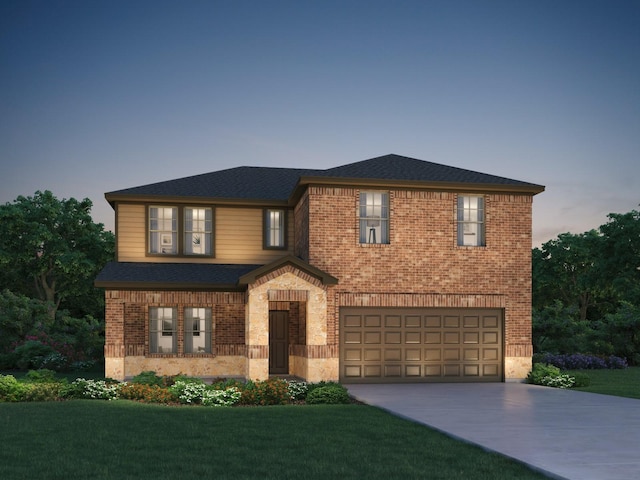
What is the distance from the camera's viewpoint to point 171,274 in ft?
78.1

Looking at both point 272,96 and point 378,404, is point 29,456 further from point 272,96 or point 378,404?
point 272,96

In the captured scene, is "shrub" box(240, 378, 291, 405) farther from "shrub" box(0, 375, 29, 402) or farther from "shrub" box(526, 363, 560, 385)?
"shrub" box(526, 363, 560, 385)

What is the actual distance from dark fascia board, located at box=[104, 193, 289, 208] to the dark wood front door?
3994 mm

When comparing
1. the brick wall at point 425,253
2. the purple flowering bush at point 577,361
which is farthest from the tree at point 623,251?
the brick wall at point 425,253

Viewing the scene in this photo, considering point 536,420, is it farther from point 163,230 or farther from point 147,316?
point 163,230

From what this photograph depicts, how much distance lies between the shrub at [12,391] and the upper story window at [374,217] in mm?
10974

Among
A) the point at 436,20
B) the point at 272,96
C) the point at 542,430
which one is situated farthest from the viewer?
the point at 272,96

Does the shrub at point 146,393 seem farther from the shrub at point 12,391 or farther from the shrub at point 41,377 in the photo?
the shrub at point 12,391

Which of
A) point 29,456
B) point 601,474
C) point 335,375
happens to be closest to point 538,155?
point 335,375

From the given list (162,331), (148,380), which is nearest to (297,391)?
(148,380)

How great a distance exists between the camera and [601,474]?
346 inches

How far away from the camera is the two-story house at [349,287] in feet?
73.9

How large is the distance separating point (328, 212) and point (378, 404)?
7.82 meters

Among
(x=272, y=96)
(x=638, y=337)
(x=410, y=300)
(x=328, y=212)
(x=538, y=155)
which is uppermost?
(x=272, y=96)
